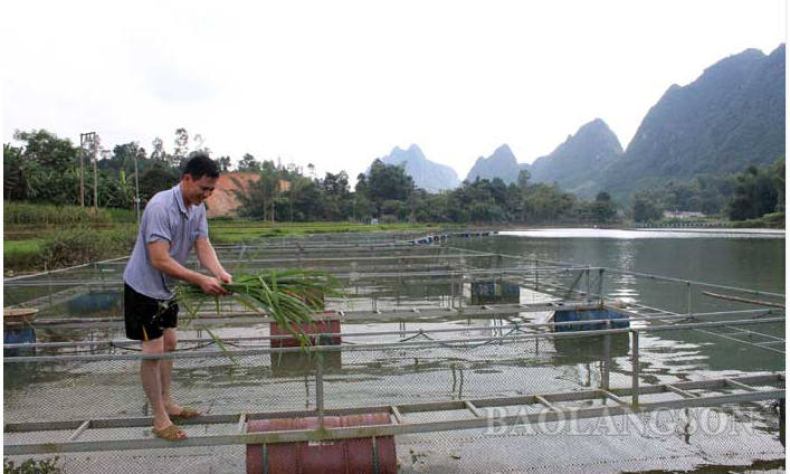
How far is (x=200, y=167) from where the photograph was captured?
390 cm

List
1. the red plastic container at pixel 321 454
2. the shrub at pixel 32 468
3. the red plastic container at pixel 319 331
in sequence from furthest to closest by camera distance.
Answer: the red plastic container at pixel 319 331 < the shrub at pixel 32 468 < the red plastic container at pixel 321 454

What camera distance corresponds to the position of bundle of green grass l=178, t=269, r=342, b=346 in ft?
12.6

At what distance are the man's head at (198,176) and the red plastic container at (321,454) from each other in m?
1.75

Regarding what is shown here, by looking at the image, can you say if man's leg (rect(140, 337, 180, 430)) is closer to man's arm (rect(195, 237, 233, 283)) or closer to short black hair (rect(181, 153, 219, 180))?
man's arm (rect(195, 237, 233, 283))

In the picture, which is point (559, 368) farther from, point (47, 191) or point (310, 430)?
point (47, 191)

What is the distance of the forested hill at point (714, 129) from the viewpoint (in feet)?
470

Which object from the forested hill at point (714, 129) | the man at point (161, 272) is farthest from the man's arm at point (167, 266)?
the forested hill at point (714, 129)

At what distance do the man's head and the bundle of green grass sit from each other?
0.66 m

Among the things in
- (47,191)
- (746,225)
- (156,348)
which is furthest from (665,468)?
(746,225)

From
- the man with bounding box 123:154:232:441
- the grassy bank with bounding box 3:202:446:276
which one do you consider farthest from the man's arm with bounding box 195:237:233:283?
the grassy bank with bounding box 3:202:446:276

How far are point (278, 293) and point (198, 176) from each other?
0.98 meters

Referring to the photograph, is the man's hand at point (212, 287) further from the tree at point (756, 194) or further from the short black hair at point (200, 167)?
the tree at point (756, 194)

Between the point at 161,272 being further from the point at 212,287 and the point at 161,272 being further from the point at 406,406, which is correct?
the point at 406,406

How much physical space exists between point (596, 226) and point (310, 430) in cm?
10500
